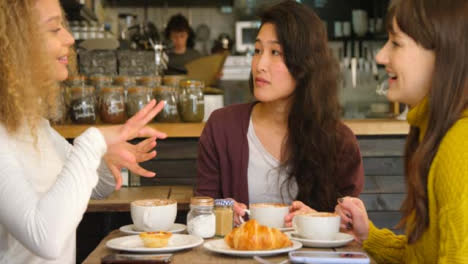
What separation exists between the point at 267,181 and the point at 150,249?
95cm

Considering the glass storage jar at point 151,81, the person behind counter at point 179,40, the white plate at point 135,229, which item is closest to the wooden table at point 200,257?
the white plate at point 135,229

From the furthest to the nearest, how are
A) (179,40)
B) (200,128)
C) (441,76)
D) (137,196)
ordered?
(179,40)
(200,128)
(137,196)
(441,76)

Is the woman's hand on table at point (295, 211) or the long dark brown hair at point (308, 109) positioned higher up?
the long dark brown hair at point (308, 109)

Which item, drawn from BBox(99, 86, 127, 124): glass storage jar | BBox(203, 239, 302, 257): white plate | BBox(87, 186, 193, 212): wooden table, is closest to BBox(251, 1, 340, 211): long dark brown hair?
BBox(87, 186, 193, 212): wooden table

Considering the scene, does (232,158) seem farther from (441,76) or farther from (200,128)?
(441,76)

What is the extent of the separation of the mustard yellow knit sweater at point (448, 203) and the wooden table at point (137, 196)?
54.4 inches

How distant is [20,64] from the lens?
1758mm

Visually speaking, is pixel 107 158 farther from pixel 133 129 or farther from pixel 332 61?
pixel 332 61

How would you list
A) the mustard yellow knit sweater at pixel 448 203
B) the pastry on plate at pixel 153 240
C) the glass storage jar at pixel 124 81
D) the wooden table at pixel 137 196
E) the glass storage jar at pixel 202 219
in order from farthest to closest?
1. the glass storage jar at pixel 124 81
2. the wooden table at pixel 137 196
3. the glass storage jar at pixel 202 219
4. the pastry on plate at pixel 153 240
5. the mustard yellow knit sweater at pixel 448 203

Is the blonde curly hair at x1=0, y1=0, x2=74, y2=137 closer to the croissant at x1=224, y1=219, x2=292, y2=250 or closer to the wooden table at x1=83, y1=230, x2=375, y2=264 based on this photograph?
the wooden table at x1=83, y1=230, x2=375, y2=264

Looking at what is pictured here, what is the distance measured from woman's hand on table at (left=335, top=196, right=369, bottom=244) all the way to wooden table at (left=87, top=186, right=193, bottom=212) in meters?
0.96

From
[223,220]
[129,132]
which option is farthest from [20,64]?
[223,220]

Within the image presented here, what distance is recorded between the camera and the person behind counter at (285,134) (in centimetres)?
251

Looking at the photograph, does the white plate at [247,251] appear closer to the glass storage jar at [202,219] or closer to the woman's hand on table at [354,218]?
the glass storage jar at [202,219]
